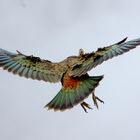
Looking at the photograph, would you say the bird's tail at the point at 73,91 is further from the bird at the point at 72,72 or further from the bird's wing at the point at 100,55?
the bird's wing at the point at 100,55

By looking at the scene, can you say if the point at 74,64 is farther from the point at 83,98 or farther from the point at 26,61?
the point at 26,61

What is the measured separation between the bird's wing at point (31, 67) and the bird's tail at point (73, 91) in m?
0.22

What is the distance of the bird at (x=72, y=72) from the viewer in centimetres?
664

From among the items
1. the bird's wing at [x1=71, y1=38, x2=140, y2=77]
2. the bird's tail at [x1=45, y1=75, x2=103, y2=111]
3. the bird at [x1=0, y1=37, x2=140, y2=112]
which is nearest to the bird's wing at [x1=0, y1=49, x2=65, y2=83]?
the bird at [x1=0, y1=37, x2=140, y2=112]

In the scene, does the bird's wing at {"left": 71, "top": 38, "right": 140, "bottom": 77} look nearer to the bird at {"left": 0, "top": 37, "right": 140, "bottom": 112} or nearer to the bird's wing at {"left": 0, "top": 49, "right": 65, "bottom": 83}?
the bird at {"left": 0, "top": 37, "right": 140, "bottom": 112}

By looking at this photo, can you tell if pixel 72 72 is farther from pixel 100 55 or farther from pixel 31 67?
pixel 31 67

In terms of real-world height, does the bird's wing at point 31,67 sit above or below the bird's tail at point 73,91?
above

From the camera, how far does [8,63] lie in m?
7.85

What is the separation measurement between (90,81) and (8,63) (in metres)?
1.66

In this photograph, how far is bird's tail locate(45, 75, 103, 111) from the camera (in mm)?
6561

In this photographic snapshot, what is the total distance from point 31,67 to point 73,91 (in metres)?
0.95

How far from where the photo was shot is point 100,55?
22.6 feet

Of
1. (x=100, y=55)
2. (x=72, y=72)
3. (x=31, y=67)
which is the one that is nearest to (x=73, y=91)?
(x=72, y=72)

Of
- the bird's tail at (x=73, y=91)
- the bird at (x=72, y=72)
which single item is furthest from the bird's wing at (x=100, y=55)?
the bird's tail at (x=73, y=91)
